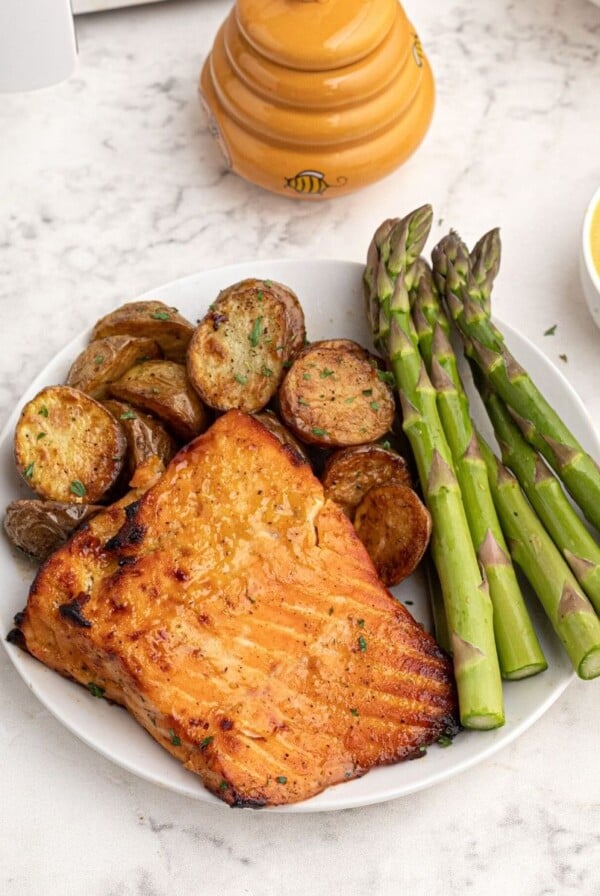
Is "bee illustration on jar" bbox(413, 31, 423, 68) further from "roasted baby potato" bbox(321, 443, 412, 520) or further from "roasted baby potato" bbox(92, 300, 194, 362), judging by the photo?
"roasted baby potato" bbox(321, 443, 412, 520)

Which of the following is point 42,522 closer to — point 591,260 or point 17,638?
point 17,638

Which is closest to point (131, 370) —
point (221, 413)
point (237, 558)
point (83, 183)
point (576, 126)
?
point (221, 413)

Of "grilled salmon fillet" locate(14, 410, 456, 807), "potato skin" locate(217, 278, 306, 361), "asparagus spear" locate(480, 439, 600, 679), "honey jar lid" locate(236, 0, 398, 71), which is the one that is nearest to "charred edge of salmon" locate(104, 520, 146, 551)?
"grilled salmon fillet" locate(14, 410, 456, 807)

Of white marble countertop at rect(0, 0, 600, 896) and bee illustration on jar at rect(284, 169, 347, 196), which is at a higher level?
bee illustration on jar at rect(284, 169, 347, 196)

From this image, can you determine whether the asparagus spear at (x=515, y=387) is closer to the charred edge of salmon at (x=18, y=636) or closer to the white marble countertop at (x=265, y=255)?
the white marble countertop at (x=265, y=255)

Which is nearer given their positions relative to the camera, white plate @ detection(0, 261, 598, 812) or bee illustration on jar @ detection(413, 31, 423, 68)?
white plate @ detection(0, 261, 598, 812)

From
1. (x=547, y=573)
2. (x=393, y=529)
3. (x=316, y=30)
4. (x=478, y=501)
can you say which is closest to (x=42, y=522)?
(x=393, y=529)
